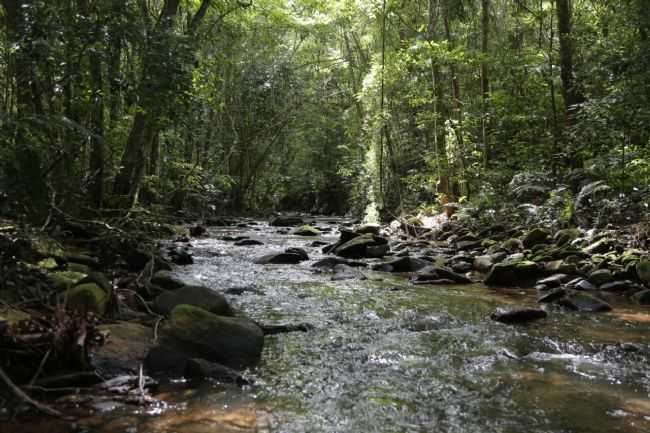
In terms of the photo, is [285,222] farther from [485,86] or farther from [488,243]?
A: [488,243]

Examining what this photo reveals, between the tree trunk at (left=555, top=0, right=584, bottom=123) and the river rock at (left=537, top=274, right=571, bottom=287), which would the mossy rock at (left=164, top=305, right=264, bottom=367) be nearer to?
the river rock at (left=537, top=274, right=571, bottom=287)

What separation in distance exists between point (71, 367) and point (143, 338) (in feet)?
2.33

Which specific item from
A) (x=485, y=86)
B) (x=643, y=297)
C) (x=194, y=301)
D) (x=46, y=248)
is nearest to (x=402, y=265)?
(x=643, y=297)

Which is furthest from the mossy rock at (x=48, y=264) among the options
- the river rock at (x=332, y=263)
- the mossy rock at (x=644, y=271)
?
the mossy rock at (x=644, y=271)

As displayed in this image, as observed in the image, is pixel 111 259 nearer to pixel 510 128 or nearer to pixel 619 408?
pixel 619 408

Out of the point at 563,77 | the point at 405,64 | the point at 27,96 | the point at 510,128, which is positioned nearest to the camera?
the point at 27,96

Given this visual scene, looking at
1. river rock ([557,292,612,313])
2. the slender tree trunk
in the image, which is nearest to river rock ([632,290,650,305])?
river rock ([557,292,612,313])

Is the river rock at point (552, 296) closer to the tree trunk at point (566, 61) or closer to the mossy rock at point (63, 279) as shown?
the mossy rock at point (63, 279)

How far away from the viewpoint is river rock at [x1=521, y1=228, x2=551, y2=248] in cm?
986

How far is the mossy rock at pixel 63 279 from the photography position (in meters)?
4.61

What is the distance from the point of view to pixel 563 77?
1212cm

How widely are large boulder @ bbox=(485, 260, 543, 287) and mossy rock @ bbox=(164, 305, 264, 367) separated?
15.2 feet

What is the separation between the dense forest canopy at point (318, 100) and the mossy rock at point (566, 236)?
4.16ft

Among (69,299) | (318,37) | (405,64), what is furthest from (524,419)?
(318,37)
